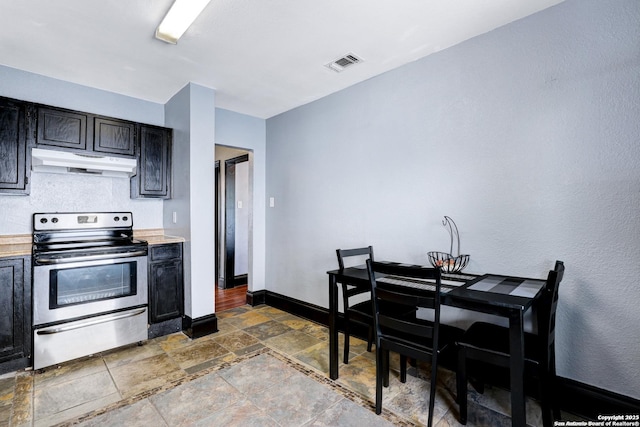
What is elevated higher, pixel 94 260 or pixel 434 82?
pixel 434 82

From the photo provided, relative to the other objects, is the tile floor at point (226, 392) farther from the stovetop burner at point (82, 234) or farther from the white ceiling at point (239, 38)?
the white ceiling at point (239, 38)

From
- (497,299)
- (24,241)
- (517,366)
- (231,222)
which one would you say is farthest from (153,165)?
(517,366)

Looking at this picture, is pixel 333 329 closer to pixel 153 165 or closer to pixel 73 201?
pixel 153 165

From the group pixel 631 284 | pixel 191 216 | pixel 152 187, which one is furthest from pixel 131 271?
pixel 631 284

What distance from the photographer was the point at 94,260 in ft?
8.95

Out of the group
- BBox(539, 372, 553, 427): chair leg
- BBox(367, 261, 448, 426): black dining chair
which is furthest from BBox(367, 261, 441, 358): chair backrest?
BBox(539, 372, 553, 427): chair leg

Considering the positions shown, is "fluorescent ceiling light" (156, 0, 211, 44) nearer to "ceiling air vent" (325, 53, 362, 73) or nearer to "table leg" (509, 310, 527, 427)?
"ceiling air vent" (325, 53, 362, 73)

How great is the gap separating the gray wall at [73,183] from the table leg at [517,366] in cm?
371

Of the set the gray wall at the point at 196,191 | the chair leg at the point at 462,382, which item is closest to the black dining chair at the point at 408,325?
the chair leg at the point at 462,382

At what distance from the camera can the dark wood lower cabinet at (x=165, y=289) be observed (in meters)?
3.10

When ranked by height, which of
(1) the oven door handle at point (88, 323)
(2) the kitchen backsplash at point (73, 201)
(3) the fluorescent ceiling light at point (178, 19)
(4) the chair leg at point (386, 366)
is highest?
(3) the fluorescent ceiling light at point (178, 19)

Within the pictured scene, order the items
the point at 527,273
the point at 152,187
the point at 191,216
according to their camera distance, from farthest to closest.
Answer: the point at 152,187 < the point at 191,216 < the point at 527,273

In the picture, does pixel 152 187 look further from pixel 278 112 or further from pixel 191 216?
pixel 278 112

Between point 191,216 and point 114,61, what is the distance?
1.53 m
